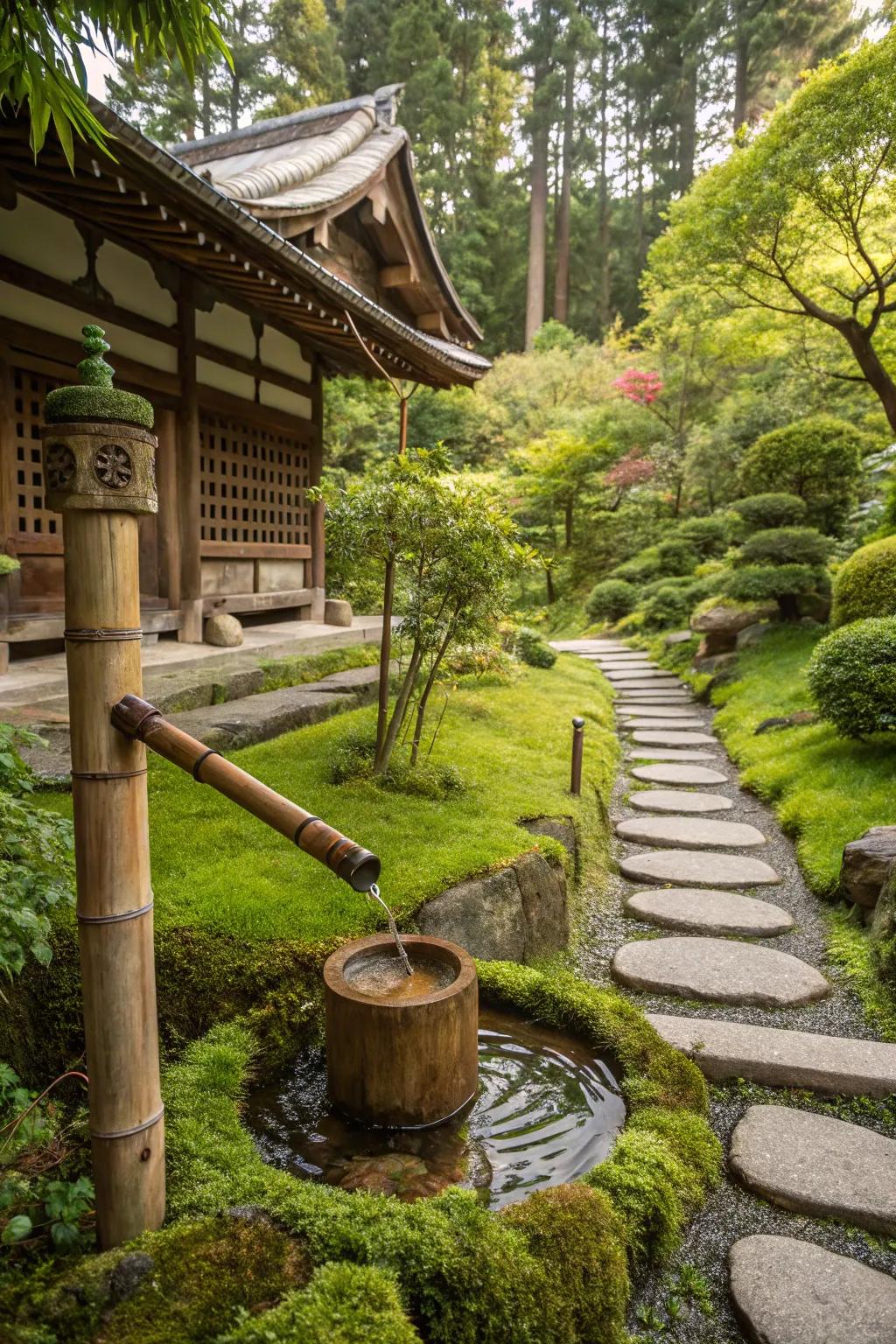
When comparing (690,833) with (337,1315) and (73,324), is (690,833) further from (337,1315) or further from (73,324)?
(73,324)

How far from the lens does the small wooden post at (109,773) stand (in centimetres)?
164

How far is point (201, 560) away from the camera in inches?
281

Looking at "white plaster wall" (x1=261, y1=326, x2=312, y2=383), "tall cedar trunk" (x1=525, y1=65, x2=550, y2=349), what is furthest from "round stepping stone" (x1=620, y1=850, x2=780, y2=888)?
"tall cedar trunk" (x1=525, y1=65, x2=550, y2=349)

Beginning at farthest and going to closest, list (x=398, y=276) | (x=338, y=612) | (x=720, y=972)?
(x=398, y=276), (x=338, y=612), (x=720, y=972)

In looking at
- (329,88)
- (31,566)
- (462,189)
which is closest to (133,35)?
(31,566)

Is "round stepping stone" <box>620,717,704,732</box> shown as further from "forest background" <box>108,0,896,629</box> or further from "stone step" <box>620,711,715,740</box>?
"forest background" <box>108,0,896,629</box>

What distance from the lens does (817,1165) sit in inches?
99.0

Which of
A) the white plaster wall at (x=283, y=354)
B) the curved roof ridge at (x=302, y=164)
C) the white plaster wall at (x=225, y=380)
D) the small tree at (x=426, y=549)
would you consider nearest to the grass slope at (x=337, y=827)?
the small tree at (x=426, y=549)

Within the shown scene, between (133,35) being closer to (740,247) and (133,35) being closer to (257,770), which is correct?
(257,770)

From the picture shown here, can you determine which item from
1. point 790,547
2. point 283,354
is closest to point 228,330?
point 283,354

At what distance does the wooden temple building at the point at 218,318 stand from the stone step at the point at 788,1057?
3503 mm

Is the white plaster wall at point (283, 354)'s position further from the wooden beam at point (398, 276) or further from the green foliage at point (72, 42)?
the green foliage at point (72, 42)

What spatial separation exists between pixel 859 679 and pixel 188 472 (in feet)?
18.1

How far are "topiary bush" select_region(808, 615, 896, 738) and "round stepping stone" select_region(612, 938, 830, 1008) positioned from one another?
2.21 meters
